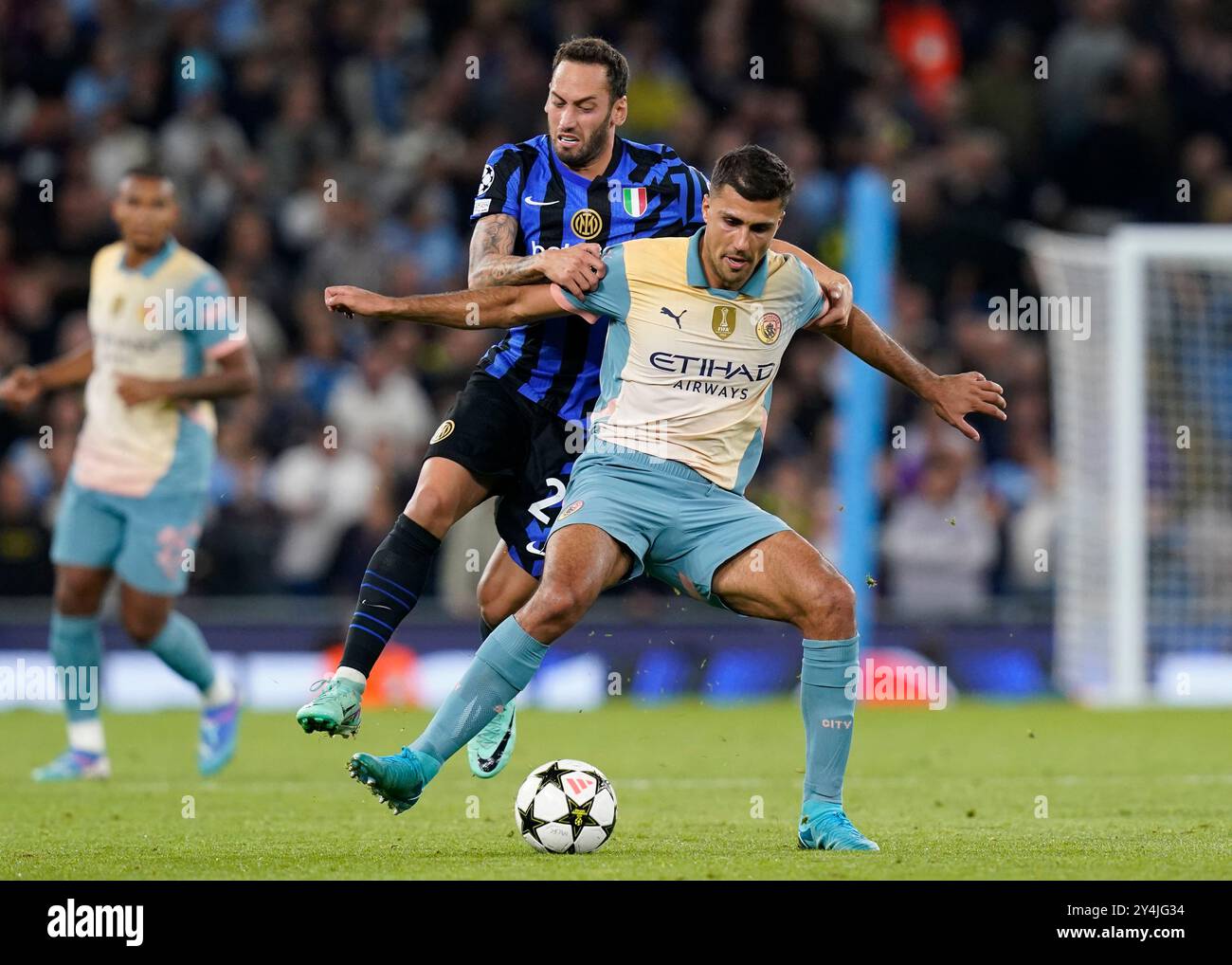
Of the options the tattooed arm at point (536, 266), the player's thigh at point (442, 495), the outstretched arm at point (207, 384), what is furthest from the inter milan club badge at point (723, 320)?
the outstretched arm at point (207, 384)

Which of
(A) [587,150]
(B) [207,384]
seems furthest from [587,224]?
→ (B) [207,384]

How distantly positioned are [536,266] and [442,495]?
3.23ft

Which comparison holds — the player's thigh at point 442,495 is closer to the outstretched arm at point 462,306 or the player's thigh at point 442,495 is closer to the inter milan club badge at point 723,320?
the outstretched arm at point 462,306

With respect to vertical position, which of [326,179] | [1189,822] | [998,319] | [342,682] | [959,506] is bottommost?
[1189,822]

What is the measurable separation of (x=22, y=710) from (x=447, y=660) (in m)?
3.12

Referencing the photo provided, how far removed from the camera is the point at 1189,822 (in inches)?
285

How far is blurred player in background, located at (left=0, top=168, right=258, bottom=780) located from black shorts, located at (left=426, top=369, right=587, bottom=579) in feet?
8.89

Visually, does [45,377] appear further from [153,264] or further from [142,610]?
[142,610]

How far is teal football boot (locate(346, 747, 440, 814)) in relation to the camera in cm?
604

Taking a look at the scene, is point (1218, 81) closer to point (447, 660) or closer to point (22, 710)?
point (447, 660)

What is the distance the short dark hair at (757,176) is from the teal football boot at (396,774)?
203cm

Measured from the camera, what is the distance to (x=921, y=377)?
6938 mm

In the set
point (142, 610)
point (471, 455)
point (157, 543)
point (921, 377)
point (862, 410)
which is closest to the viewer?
point (921, 377)
